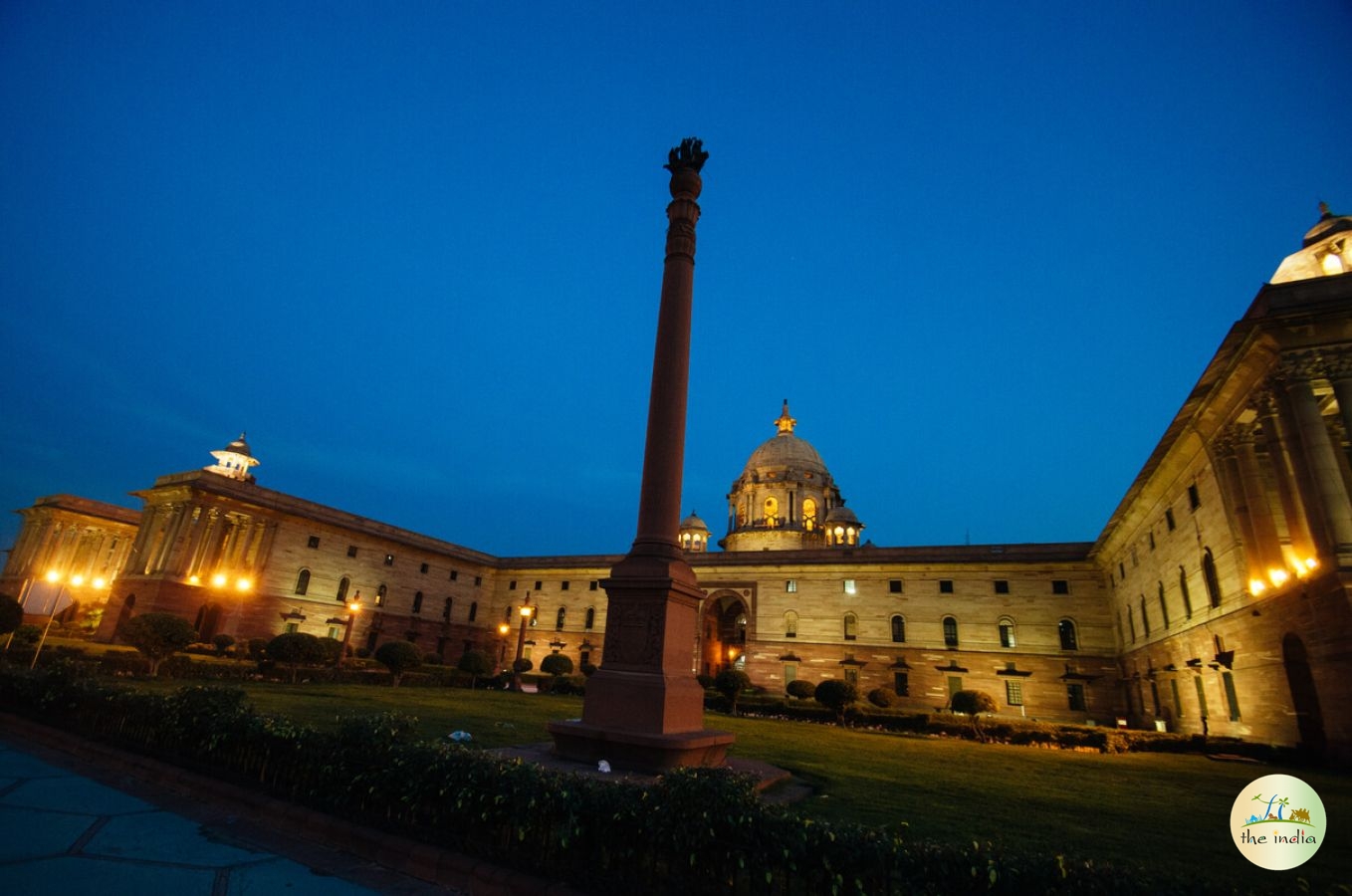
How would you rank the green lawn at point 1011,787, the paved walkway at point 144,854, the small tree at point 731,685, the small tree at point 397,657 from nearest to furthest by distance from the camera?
the paved walkway at point 144,854
the green lawn at point 1011,787
the small tree at point 397,657
the small tree at point 731,685

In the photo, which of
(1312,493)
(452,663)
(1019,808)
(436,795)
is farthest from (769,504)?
(436,795)

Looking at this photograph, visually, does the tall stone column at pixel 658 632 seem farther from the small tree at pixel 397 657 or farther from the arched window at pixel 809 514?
the arched window at pixel 809 514

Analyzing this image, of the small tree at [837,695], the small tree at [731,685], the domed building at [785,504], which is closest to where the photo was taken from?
the small tree at [837,695]

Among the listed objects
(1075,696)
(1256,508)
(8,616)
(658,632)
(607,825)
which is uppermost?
(1256,508)

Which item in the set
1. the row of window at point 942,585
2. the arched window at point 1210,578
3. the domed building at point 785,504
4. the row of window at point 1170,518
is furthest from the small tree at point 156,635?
the domed building at point 785,504

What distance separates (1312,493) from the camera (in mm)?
14727

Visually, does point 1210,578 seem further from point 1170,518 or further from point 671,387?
point 671,387

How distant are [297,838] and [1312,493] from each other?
21210mm

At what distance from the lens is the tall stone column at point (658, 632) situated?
851 centimetres

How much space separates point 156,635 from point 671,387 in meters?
22.0

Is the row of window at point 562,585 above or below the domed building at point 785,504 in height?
below

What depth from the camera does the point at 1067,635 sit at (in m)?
34.4

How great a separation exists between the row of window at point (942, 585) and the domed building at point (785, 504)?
11983 mm

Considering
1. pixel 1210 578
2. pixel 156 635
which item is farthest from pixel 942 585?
pixel 156 635
